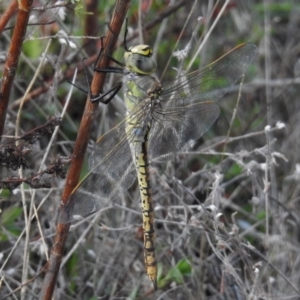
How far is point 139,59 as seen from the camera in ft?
6.15

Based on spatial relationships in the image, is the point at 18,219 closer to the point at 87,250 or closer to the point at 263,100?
the point at 87,250

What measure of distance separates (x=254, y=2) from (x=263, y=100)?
34.9 inches

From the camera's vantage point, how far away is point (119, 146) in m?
1.84

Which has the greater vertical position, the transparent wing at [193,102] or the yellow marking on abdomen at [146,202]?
the transparent wing at [193,102]

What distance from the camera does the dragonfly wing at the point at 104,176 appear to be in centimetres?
161

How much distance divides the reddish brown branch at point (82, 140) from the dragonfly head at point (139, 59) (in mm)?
317

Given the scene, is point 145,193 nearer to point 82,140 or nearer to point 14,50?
point 82,140

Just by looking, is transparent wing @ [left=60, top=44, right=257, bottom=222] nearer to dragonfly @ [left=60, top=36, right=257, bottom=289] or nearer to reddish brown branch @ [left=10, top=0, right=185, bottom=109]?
dragonfly @ [left=60, top=36, right=257, bottom=289]

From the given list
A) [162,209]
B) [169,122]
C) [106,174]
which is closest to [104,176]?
[106,174]

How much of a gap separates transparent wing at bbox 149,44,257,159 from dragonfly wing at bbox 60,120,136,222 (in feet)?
0.54

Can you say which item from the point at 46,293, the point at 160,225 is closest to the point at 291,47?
the point at 160,225

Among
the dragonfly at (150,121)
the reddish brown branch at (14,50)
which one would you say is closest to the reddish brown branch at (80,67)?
the dragonfly at (150,121)

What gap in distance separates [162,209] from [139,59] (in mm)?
743

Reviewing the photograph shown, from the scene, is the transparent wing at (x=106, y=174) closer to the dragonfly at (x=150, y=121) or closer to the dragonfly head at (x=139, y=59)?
the dragonfly at (x=150, y=121)
